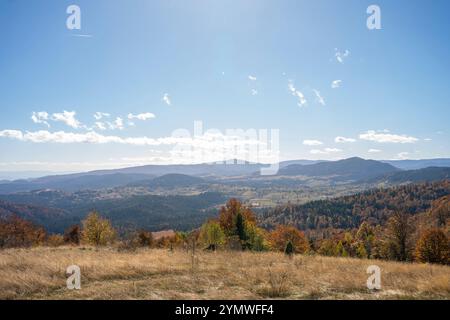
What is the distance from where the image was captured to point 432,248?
5406 cm

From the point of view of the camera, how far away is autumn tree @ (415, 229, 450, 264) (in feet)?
173

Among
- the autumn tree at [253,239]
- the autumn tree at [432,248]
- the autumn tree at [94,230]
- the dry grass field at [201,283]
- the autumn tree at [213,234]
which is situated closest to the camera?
the dry grass field at [201,283]

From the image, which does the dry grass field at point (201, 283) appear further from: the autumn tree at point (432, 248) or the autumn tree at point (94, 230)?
the autumn tree at point (432, 248)

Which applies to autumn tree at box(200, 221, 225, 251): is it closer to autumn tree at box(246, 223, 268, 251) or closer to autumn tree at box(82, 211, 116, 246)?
autumn tree at box(246, 223, 268, 251)

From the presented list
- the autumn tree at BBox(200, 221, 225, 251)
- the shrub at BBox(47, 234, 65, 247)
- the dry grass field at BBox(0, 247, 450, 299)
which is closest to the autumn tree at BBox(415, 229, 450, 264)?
the autumn tree at BBox(200, 221, 225, 251)

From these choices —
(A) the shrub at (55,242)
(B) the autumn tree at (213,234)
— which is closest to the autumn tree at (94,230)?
(A) the shrub at (55,242)

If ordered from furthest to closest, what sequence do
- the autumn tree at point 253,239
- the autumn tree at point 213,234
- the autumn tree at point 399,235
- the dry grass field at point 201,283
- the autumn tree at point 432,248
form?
the autumn tree at point 432,248 < the autumn tree at point 213,234 < the autumn tree at point 399,235 < the autumn tree at point 253,239 < the dry grass field at point 201,283

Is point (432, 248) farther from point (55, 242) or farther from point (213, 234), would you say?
point (55, 242)

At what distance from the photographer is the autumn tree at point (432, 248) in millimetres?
52781

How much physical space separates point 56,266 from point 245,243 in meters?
28.9

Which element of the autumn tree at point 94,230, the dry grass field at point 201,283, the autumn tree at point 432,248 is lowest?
the autumn tree at point 432,248

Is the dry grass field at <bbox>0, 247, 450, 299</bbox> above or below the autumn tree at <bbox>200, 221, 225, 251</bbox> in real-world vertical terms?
above
